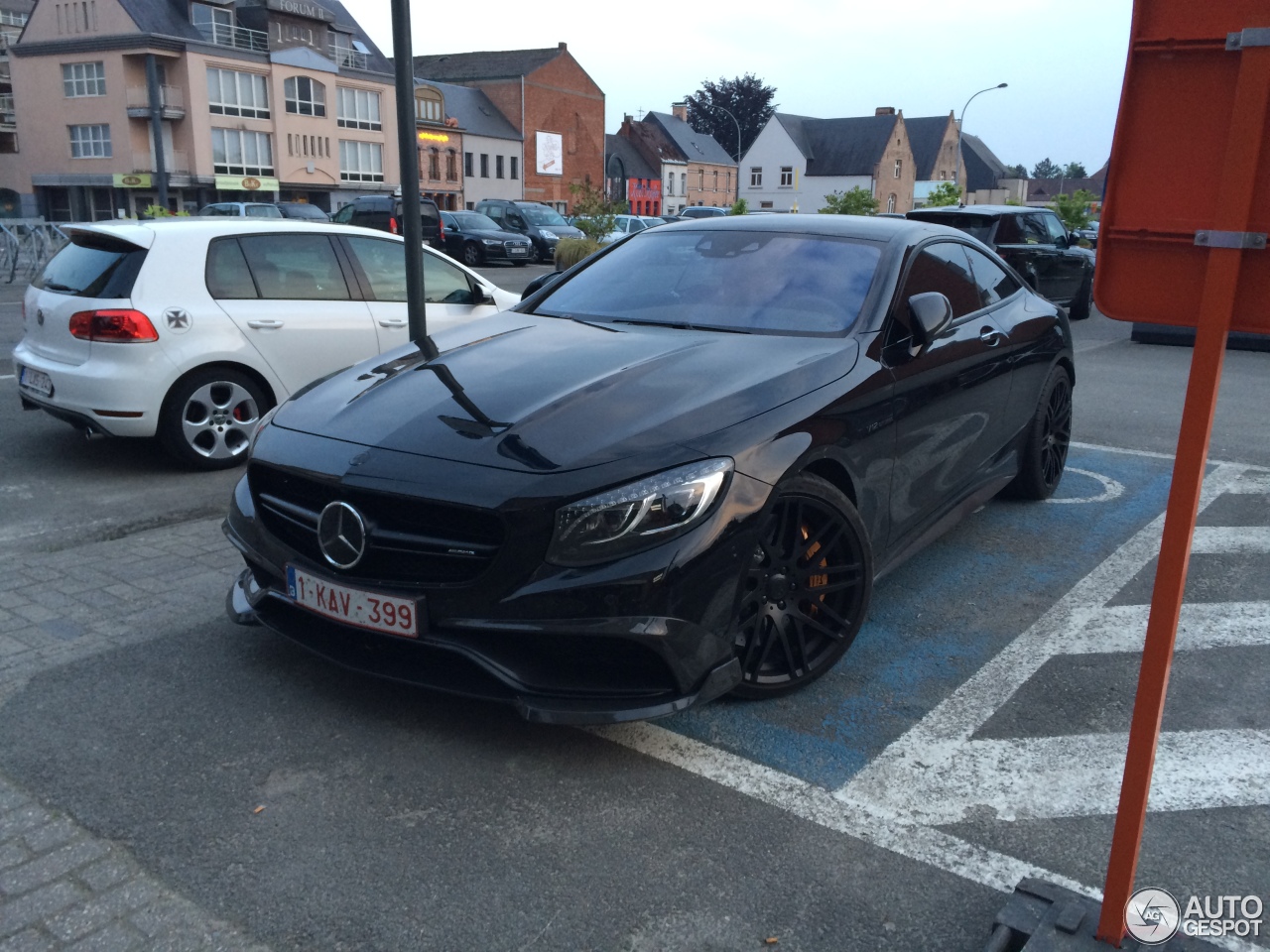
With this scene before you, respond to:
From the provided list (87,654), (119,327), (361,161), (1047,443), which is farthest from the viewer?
(361,161)

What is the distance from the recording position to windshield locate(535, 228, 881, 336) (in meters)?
4.22

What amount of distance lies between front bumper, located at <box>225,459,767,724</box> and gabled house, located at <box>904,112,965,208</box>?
97795 millimetres

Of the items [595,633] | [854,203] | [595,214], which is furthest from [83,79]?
[595,633]

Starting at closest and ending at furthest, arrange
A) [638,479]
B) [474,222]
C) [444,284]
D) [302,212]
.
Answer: [638,479] → [444,284] → [302,212] → [474,222]

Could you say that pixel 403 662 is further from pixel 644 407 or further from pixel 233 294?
pixel 233 294

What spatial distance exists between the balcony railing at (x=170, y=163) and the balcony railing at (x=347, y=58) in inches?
420

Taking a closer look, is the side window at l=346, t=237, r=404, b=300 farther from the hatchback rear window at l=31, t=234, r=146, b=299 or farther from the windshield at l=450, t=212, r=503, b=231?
the windshield at l=450, t=212, r=503, b=231

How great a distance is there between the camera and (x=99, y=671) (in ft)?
12.3

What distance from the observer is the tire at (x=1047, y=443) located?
5.80 m

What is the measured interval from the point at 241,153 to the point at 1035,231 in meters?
46.2

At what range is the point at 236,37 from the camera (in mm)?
53344

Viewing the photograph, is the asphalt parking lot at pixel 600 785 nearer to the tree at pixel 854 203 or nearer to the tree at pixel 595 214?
the tree at pixel 595 214

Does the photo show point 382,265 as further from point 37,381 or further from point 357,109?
point 357,109

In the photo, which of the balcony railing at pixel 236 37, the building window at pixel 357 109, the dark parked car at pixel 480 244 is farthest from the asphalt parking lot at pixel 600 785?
the building window at pixel 357 109
